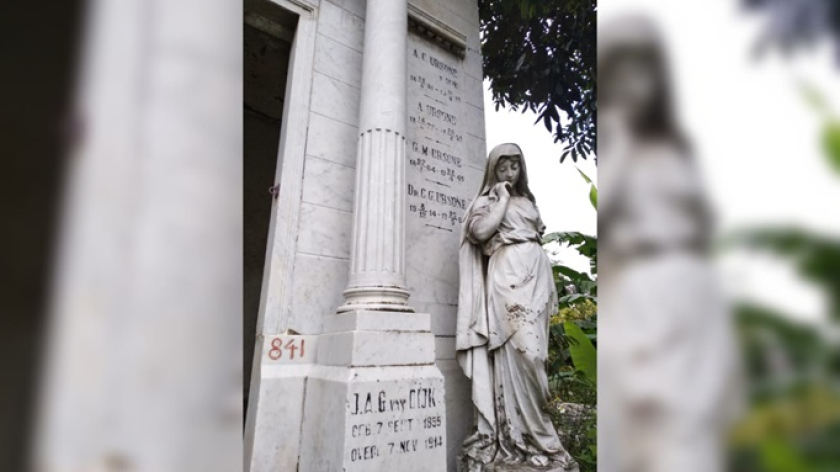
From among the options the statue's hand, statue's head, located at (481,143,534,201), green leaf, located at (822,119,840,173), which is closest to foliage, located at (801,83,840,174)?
green leaf, located at (822,119,840,173)

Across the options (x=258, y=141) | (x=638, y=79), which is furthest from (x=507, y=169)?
(x=258, y=141)

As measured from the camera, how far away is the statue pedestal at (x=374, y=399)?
344cm

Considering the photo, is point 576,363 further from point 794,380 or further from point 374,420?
point 794,380

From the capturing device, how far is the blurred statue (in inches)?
16.2

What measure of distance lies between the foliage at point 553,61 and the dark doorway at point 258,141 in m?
4.44

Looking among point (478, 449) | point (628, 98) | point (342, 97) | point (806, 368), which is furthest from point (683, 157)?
point (342, 97)

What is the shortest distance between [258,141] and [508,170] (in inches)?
184

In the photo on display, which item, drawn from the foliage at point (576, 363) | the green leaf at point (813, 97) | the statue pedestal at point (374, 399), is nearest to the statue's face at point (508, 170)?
the foliage at point (576, 363)

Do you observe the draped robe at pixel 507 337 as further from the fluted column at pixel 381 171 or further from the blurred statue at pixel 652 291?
the blurred statue at pixel 652 291

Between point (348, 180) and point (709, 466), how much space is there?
14.2 feet

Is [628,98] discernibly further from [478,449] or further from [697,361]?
[478,449]

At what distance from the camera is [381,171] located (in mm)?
4227

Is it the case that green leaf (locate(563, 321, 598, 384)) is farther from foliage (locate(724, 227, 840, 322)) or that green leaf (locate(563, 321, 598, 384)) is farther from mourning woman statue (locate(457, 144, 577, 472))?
foliage (locate(724, 227, 840, 322))

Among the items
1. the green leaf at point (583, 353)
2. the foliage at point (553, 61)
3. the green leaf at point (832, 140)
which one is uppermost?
the foliage at point (553, 61)
